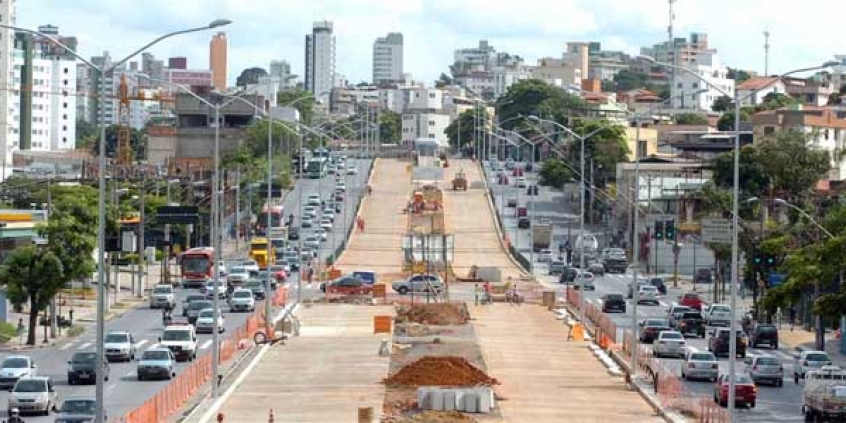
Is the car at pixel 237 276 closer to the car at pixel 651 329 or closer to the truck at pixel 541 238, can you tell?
the car at pixel 651 329

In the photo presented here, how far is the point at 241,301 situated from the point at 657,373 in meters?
36.4

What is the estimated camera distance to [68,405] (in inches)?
2003

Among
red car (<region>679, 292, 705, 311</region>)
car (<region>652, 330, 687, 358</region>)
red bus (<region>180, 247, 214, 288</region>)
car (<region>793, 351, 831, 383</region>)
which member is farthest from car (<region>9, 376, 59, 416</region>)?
red bus (<region>180, 247, 214, 288</region>)

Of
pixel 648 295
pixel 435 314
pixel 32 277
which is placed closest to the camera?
pixel 32 277

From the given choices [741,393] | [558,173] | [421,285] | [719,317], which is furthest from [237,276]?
[558,173]

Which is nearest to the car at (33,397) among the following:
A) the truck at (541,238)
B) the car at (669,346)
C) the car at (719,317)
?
the car at (669,346)

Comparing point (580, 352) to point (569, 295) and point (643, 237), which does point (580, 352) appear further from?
point (643, 237)

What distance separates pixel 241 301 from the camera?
332 ft

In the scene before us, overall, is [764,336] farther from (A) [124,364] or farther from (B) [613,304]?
(A) [124,364]

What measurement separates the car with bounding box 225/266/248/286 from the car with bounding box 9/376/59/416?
5594cm

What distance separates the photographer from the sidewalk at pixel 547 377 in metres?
59.2

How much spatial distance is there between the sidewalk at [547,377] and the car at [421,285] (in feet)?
35.3

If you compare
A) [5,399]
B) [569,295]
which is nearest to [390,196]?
[569,295]

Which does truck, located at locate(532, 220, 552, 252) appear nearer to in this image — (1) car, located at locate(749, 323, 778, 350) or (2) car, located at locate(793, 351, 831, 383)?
(1) car, located at locate(749, 323, 778, 350)
